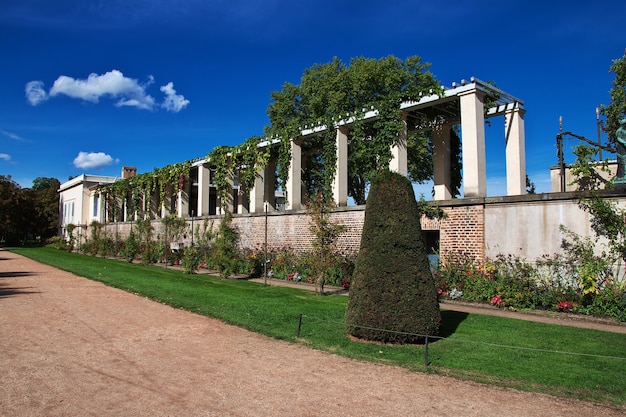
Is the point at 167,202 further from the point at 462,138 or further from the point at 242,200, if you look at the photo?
the point at 462,138

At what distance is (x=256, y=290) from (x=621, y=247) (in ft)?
31.8

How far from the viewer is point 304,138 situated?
20.4 m

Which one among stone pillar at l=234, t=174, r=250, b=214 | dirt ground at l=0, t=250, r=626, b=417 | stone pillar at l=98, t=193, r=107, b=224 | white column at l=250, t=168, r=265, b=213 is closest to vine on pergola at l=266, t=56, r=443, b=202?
white column at l=250, t=168, r=265, b=213

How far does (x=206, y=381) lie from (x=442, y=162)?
14221 millimetres

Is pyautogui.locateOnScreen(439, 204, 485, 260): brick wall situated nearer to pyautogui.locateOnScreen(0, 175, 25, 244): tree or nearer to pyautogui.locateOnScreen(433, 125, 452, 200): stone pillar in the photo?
pyautogui.locateOnScreen(433, 125, 452, 200): stone pillar

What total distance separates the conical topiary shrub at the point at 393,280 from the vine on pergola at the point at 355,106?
8566 mm

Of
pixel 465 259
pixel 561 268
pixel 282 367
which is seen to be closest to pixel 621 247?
pixel 561 268

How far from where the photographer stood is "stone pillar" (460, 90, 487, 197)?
44.7 feet

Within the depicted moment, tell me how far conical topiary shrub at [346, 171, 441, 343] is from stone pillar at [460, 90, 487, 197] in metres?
6.49

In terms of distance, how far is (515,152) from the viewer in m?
15.4

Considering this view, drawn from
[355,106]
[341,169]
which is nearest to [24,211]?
[355,106]

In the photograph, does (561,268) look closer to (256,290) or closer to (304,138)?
(256,290)

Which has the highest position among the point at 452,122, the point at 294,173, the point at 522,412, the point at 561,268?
the point at 452,122

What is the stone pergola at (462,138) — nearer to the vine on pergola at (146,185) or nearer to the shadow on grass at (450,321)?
the shadow on grass at (450,321)
